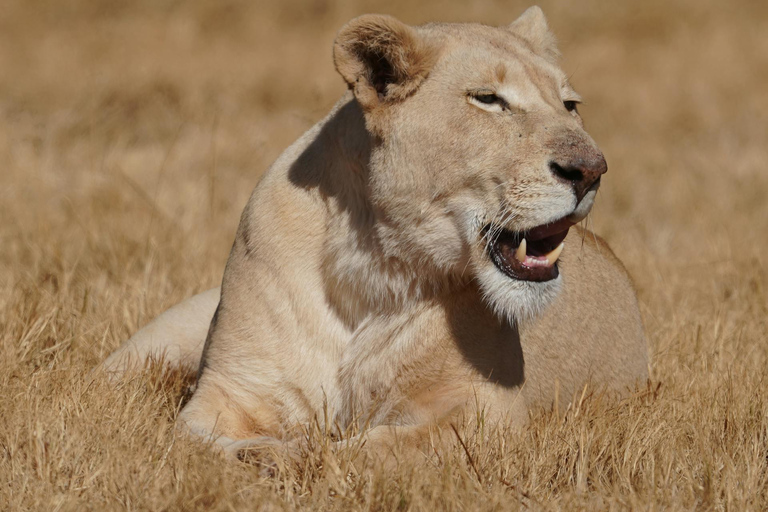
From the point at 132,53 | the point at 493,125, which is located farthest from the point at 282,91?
the point at 493,125

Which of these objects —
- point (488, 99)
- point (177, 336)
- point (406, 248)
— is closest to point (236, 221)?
point (177, 336)

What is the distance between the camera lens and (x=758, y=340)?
4238mm

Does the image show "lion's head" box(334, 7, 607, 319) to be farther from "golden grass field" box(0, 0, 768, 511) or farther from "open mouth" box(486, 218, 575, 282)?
"golden grass field" box(0, 0, 768, 511)

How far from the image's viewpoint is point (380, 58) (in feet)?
10.2

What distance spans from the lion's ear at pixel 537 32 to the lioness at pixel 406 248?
108mm

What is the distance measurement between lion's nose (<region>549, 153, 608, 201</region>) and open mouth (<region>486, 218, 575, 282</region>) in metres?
0.18

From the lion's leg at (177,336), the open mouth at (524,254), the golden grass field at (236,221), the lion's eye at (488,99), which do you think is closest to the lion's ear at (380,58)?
the lion's eye at (488,99)

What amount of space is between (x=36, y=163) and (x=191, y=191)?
1061mm

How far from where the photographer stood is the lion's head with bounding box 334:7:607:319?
2.96m

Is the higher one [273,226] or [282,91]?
[273,226]

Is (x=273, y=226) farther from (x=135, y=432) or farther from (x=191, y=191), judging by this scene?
(x=191, y=191)

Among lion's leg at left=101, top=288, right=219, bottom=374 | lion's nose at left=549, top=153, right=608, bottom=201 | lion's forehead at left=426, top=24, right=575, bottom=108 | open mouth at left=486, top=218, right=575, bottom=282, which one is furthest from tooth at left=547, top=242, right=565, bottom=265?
lion's leg at left=101, top=288, right=219, bottom=374

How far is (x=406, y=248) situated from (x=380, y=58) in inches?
22.2

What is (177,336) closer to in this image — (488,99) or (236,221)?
(488,99)
